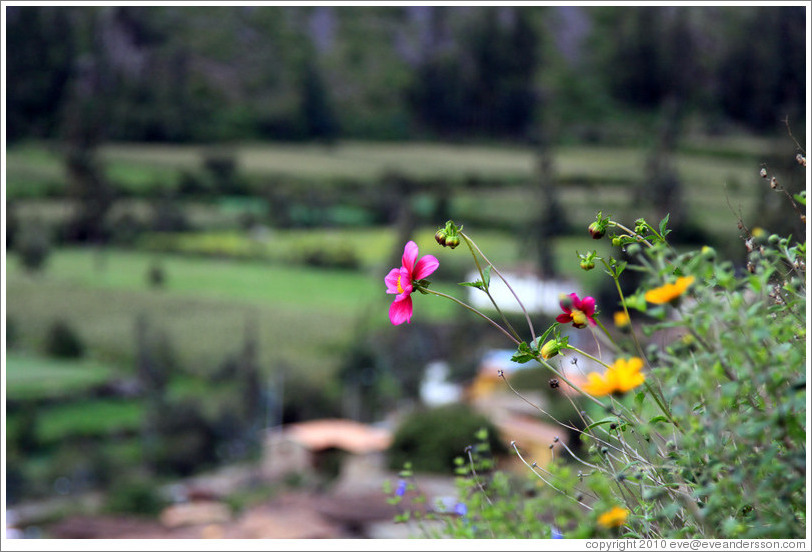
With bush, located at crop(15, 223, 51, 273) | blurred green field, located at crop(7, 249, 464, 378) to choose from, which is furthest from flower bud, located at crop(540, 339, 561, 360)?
bush, located at crop(15, 223, 51, 273)

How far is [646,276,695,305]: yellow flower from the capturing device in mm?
473

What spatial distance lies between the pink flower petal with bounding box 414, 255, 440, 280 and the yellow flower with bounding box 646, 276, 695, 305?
0.83 ft

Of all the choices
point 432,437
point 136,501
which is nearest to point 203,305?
point 136,501

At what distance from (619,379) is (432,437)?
424 inches

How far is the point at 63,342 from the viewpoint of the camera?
64.6 feet

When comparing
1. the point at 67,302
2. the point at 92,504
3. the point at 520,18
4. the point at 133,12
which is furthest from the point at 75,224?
the point at 520,18

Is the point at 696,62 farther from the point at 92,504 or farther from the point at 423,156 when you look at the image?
the point at 92,504

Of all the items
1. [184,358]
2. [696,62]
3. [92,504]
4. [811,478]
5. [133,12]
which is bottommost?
[811,478]

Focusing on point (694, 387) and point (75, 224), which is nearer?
point (694, 387)

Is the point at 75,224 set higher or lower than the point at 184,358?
higher

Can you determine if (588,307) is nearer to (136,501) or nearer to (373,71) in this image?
(136,501)

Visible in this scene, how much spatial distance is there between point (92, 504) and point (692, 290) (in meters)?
15.8

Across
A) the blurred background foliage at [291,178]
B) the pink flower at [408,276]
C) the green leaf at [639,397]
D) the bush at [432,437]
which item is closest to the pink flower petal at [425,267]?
the pink flower at [408,276]

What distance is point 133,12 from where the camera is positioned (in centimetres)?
2398
